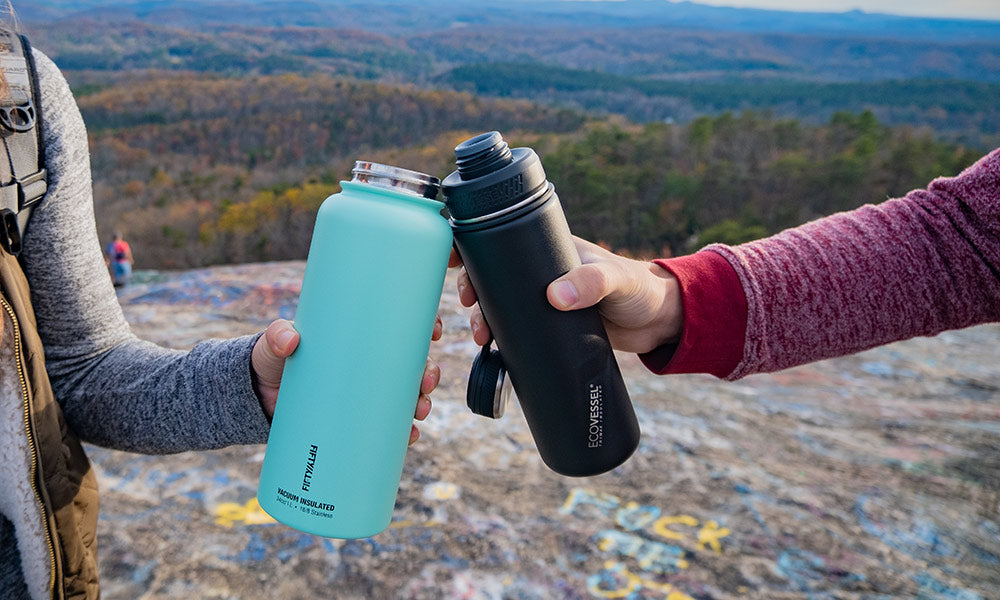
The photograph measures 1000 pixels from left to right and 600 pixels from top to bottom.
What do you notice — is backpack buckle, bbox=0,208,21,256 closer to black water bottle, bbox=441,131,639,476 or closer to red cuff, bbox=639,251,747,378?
black water bottle, bbox=441,131,639,476

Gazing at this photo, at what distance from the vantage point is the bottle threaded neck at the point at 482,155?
1.20m

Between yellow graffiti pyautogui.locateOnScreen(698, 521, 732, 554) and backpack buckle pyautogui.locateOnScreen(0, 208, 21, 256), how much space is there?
236 cm

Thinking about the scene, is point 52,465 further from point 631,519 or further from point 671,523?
point 671,523

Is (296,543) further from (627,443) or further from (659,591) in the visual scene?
(627,443)

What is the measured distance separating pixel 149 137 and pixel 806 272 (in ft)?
230

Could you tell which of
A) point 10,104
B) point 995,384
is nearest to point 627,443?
point 10,104

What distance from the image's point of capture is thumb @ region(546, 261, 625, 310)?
50.4 inches

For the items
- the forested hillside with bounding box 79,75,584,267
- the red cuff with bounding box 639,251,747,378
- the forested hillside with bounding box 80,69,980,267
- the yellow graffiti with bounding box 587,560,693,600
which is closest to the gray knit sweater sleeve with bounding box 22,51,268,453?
the red cuff with bounding box 639,251,747,378

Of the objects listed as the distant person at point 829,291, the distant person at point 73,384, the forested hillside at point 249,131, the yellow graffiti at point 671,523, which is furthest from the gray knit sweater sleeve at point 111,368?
the forested hillside at point 249,131

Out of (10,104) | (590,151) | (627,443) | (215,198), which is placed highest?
(10,104)

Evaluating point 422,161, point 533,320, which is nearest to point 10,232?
point 533,320

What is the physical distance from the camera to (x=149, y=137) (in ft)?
203

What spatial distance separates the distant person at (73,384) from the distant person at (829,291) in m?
0.70

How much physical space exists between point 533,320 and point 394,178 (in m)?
0.39
